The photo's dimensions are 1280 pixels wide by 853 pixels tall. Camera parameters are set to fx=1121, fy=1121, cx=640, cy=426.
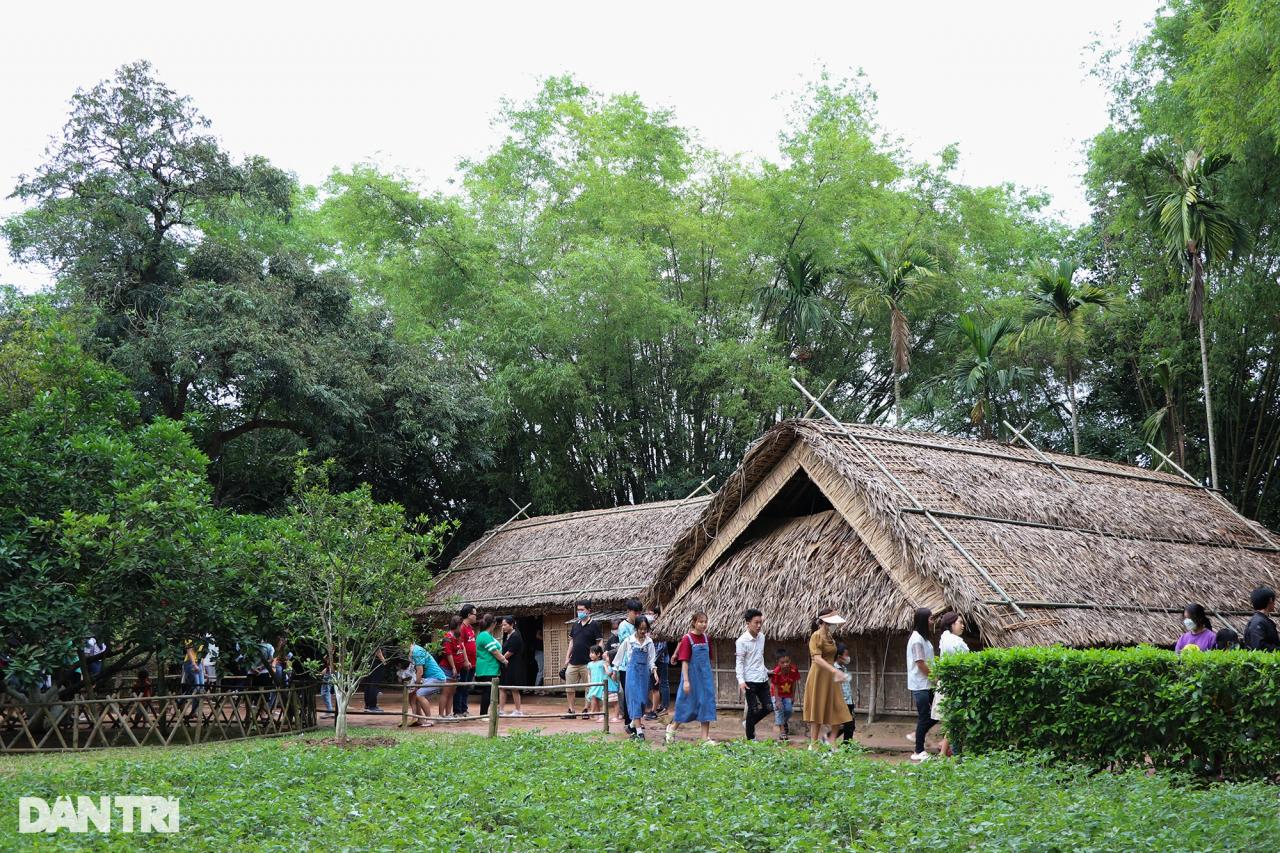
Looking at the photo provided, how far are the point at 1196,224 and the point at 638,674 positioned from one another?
13.6m

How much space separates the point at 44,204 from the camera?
21.8m

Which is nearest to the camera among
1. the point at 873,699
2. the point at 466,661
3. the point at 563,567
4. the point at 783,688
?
the point at 783,688

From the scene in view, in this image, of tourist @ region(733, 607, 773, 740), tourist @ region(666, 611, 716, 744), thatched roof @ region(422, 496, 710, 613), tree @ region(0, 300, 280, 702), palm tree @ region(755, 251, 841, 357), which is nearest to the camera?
tourist @ region(733, 607, 773, 740)

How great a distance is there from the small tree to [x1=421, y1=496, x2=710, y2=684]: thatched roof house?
17.8 ft

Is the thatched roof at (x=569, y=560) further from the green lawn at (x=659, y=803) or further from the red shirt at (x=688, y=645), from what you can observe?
the green lawn at (x=659, y=803)

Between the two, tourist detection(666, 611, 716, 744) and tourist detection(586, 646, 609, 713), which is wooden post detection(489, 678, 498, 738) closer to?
tourist detection(666, 611, 716, 744)

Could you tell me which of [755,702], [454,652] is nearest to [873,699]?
[755,702]

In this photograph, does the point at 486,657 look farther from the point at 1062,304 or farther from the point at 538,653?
the point at 1062,304

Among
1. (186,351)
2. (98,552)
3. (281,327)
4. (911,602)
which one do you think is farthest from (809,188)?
(98,552)


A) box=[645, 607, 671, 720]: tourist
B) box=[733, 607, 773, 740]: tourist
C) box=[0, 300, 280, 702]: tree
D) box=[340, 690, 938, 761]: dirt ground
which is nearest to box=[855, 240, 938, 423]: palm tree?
box=[645, 607, 671, 720]: tourist

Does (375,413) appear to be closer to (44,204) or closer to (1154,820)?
(44,204)

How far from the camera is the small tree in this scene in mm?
13273

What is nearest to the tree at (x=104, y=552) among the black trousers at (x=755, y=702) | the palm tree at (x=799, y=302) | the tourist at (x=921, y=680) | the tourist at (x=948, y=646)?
the black trousers at (x=755, y=702)

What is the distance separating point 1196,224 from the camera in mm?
19906
